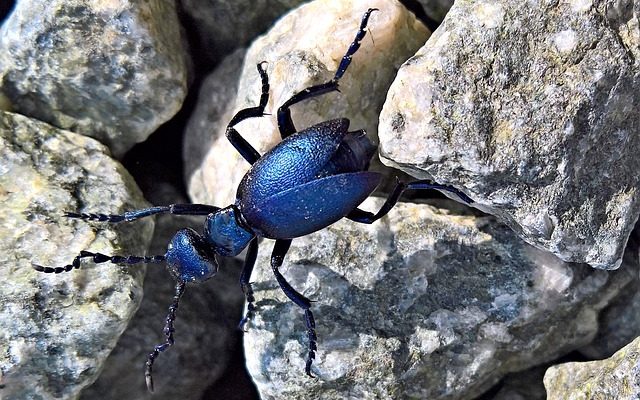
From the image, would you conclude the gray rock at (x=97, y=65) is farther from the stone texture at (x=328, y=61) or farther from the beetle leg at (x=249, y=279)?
the beetle leg at (x=249, y=279)

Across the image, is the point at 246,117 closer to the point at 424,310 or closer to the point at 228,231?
the point at 228,231

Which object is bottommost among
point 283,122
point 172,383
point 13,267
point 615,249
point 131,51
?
point 615,249

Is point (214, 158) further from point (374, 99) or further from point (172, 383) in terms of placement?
point (172, 383)

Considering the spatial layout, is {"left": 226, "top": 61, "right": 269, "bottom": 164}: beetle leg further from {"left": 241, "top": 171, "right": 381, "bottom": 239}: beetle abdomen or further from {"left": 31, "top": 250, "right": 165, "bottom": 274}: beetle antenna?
{"left": 31, "top": 250, "right": 165, "bottom": 274}: beetle antenna

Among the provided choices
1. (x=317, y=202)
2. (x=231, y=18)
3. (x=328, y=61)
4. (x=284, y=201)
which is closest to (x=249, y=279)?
(x=284, y=201)

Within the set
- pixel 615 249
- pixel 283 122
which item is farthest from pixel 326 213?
pixel 615 249

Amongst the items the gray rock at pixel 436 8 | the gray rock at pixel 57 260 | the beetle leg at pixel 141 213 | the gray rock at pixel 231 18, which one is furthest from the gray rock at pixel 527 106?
the gray rock at pixel 57 260
